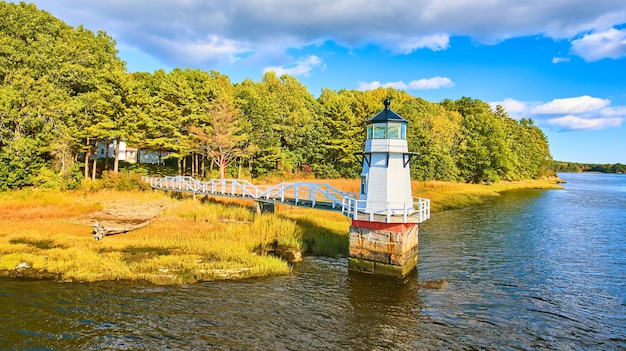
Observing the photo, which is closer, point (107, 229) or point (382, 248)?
point (382, 248)

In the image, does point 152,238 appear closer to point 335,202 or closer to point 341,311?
point 335,202

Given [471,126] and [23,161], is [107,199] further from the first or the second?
[471,126]

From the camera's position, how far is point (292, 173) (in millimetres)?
52594

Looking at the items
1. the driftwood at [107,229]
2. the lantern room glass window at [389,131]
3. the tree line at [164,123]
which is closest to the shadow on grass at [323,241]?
the lantern room glass window at [389,131]

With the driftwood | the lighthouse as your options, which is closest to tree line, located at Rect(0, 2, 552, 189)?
the driftwood

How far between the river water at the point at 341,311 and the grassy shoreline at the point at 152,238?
39.7 inches

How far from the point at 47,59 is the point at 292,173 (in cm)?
3146

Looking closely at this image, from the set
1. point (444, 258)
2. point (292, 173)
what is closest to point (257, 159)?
point (292, 173)

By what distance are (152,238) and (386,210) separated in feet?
41.0

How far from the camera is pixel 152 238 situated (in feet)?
62.1

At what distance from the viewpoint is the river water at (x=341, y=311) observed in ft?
32.4

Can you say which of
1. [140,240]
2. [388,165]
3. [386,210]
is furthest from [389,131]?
[140,240]

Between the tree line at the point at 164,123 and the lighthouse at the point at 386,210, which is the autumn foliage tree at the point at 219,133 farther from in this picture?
the lighthouse at the point at 386,210

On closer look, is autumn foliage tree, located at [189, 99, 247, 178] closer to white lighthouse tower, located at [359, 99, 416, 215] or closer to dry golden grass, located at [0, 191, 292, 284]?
dry golden grass, located at [0, 191, 292, 284]
